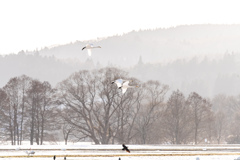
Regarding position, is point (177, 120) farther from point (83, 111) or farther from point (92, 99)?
point (83, 111)

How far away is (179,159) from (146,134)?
4739 centimetres

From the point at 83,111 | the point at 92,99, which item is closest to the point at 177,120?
the point at 92,99

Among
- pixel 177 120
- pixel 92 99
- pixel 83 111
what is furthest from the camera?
pixel 177 120

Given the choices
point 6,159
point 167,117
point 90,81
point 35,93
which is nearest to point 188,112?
point 167,117

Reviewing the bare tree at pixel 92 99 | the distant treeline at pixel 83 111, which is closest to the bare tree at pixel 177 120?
the distant treeline at pixel 83 111

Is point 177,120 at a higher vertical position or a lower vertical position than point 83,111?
lower

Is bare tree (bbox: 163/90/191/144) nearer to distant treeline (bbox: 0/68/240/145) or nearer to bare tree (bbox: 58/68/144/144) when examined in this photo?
distant treeline (bbox: 0/68/240/145)

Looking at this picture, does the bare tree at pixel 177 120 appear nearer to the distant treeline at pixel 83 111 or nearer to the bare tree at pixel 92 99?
the distant treeline at pixel 83 111

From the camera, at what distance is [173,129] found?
309 ft

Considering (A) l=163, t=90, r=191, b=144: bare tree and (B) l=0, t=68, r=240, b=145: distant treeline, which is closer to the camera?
(B) l=0, t=68, r=240, b=145: distant treeline

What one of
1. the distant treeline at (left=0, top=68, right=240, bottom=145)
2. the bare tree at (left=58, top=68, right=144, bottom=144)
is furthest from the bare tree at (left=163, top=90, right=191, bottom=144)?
→ the bare tree at (left=58, top=68, right=144, bottom=144)

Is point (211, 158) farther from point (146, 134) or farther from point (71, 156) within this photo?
point (146, 134)

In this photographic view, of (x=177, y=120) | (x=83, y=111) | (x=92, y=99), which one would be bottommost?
(x=177, y=120)

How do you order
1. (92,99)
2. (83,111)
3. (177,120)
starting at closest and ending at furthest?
(83,111) < (92,99) < (177,120)
